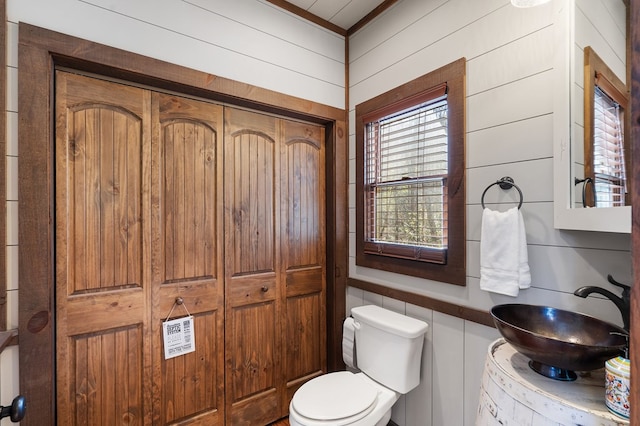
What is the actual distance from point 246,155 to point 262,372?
1.38m

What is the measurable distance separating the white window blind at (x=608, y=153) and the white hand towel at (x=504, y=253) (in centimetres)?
29

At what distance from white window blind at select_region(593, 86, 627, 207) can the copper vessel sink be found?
420mm

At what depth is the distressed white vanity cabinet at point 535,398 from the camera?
0.78m

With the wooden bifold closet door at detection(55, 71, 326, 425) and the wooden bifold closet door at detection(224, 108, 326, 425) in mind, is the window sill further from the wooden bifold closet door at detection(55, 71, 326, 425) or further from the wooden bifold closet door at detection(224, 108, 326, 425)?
the wooden bifold closet door at detection(224, 108, 326, 425)

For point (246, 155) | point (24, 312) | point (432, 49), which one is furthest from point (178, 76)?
point (432, 49)

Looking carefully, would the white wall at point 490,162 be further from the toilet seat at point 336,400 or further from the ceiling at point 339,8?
the toilet seat at point 336,400

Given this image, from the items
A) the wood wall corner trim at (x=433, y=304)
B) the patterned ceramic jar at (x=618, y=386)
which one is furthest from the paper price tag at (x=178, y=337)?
the patterned ceramic jar at (x=618, y=386)

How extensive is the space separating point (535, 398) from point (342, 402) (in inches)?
37.1

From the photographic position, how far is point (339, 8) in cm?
203

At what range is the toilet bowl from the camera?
4.68 ft

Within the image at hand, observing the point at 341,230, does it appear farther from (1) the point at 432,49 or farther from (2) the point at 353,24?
(2) the point at 353,24

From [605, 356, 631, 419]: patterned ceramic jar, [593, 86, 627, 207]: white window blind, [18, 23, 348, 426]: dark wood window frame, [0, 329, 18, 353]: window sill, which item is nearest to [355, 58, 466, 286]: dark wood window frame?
[593, 86, 627, 207]: white window blind

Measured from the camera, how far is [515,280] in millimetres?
1288

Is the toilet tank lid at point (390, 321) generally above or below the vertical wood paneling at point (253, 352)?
above
